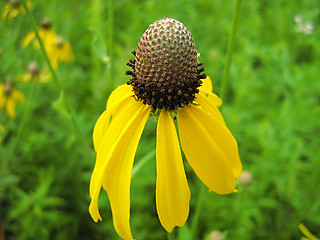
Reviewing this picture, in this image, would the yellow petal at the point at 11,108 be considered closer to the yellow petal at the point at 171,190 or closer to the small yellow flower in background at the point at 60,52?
the small yellow flower in background at the point at 60,52

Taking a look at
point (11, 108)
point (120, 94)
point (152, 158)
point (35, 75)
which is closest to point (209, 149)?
point (120, 94)

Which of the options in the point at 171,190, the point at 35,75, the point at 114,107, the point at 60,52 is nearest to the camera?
the point at 171,190

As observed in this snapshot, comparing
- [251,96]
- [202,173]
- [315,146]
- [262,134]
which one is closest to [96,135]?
[202,173]

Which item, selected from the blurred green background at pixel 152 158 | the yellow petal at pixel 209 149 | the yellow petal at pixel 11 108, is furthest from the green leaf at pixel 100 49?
the yellow petal at pixel 11 108

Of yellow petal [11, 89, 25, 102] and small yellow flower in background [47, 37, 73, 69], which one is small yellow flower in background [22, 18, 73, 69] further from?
yellow petal [11, 89, 25, 102]

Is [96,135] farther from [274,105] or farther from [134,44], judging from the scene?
[274,105]

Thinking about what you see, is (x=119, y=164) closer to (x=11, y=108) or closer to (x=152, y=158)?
(x=152, y=158)

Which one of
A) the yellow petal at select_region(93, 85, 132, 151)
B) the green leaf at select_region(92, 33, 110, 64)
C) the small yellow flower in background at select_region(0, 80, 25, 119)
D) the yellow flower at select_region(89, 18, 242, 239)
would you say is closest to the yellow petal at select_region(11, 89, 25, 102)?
the small yellow flower in background at select_region(0, 80, 25, 119)
